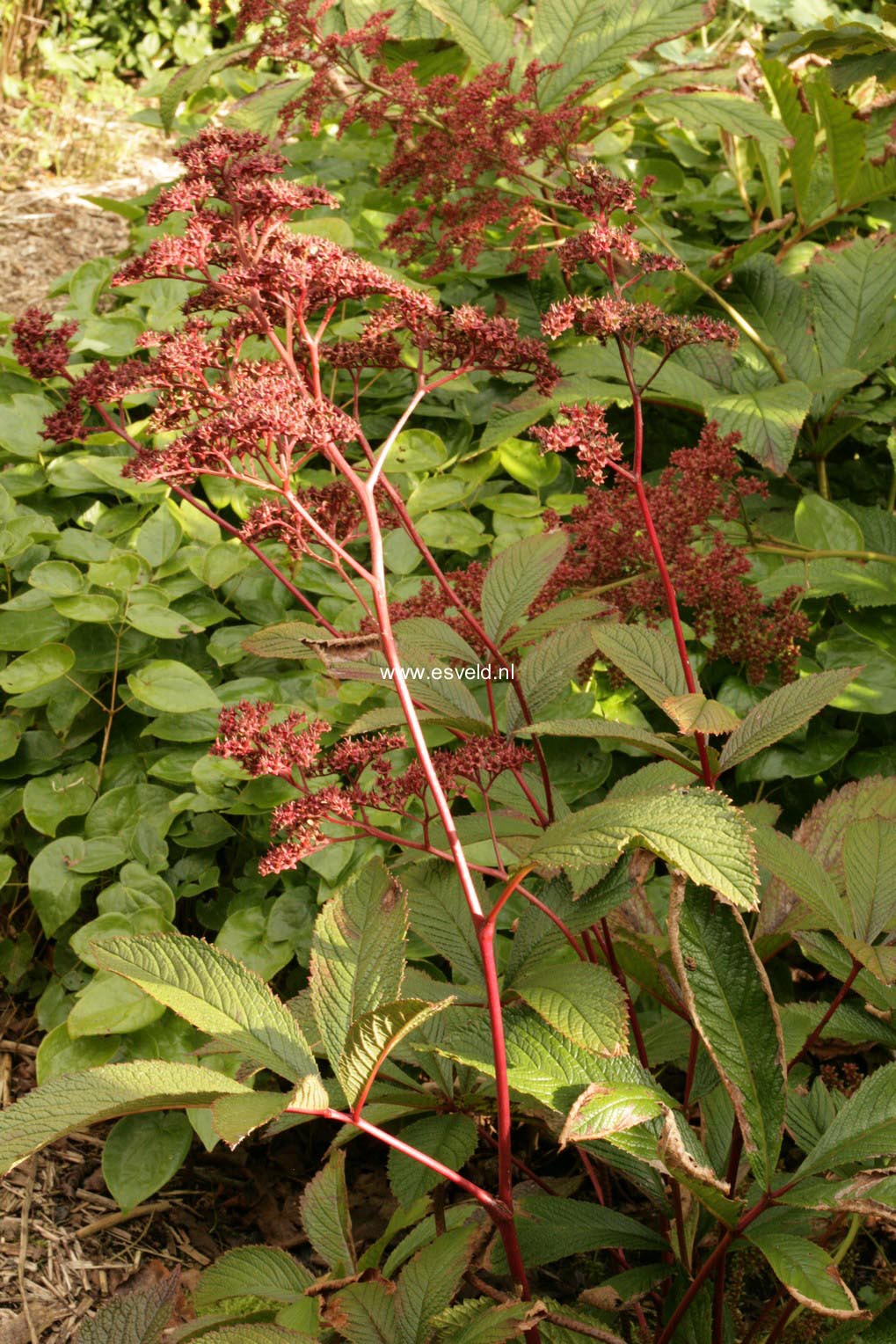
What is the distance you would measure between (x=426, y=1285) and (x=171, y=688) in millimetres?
1020

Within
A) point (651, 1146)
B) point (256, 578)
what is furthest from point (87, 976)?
point (651, 1146)

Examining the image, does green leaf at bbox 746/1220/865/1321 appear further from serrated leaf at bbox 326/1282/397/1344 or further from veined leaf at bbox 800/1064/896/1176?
serrated leaf at bbox 326/1282/397/1344

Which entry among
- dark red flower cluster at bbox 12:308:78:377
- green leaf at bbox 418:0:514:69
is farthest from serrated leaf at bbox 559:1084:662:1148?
green leaf at bbox 418:0:514:69

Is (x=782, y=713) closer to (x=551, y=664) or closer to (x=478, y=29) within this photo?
(x=551, y=664)

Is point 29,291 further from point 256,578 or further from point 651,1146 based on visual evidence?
point 651,1146

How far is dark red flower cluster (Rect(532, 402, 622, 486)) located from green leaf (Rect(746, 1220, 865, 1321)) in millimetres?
631

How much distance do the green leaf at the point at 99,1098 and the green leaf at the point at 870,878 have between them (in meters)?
0.54

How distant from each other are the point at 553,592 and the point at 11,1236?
1.04 meters

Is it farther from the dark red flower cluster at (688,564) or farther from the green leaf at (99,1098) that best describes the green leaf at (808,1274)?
the dark red flower cluster at (688,564)

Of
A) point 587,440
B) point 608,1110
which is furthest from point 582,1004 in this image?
point 587,440

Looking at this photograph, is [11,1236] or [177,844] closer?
[11,1236]

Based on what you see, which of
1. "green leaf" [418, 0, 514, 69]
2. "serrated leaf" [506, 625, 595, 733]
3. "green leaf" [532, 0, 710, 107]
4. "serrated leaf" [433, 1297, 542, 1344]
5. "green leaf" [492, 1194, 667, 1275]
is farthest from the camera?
"green leaf" [418, 0, 514, 69]

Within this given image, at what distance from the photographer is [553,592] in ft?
4.75

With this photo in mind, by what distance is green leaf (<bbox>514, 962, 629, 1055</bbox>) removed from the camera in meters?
0.82
